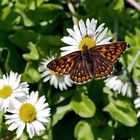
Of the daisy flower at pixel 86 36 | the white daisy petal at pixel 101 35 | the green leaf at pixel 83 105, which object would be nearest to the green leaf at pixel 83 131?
the green leaf at pixel 83 105

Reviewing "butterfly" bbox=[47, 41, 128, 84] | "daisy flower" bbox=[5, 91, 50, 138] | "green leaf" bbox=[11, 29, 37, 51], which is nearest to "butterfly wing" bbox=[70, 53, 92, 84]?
"butterfly" bbox=[47, 41, 128, 84]

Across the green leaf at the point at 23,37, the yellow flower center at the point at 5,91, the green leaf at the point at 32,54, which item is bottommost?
the yellow flower center at the point at 5,91

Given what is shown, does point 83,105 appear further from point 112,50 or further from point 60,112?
point 112,50

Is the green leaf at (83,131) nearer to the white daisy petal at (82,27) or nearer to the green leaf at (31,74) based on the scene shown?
the green leaf at (31,74)

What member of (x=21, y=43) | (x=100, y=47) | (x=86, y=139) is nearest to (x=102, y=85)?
(x=86, y=139)

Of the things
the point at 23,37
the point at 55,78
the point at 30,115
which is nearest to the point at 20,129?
the point at 30,115

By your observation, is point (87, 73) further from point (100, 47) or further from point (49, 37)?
point (49, 37)
